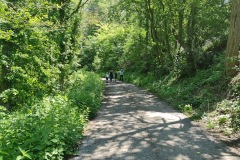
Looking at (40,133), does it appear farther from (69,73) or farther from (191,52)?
(191,52)

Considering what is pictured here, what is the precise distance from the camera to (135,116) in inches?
404

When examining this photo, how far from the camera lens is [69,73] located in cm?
1748

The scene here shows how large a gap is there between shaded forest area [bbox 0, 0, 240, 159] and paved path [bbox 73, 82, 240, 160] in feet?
1.99

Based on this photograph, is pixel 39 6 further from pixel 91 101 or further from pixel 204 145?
pixel 204 145

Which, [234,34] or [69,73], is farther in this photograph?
[69,73]

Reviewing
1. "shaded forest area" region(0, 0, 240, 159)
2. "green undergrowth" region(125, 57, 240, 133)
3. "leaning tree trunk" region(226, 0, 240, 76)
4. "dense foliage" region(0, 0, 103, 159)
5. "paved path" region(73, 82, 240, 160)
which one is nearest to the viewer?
"dense foliage" region(0, 0, 103, 159)

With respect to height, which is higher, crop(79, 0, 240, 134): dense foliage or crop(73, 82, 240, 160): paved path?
crop(79, 0, 240, 134): dense foliage

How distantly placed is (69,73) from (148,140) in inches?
457

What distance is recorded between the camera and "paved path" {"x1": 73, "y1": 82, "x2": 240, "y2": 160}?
6.02 metres

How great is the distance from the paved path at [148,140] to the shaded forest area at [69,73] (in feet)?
1.99

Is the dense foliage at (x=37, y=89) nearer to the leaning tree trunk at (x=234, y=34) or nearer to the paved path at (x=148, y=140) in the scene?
the paved path at (x=148, y=140)

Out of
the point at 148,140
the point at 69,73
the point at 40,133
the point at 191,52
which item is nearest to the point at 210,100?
the point at 148,140

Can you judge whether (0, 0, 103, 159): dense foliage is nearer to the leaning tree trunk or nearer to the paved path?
the paved path

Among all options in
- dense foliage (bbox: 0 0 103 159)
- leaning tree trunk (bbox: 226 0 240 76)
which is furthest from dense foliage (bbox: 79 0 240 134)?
dense foliage (bbox: 0 0 103 159)
